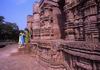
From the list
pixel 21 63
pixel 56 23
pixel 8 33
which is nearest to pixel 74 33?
pixel 56 23

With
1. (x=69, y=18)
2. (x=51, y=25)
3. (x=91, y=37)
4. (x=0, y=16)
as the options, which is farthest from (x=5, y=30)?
(x=91, y=37)

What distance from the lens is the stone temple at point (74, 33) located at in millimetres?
5652

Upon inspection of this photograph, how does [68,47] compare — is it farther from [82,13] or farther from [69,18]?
[69,18]

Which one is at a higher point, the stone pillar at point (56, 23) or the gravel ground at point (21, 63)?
the stone pillar at point (56, 23)

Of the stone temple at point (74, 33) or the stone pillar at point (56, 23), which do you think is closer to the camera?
the stone temple at point (74, 33)

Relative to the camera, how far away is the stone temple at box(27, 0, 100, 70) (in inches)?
223

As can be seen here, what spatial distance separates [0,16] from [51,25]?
28.4 meters

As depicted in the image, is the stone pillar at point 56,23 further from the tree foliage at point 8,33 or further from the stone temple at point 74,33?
the tree foliage at point 8,33

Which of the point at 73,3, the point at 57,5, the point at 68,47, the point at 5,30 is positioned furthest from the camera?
the point at 5,30

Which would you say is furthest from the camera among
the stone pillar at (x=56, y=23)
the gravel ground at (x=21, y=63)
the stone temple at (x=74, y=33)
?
the stone pillar at (x=56, y=23)

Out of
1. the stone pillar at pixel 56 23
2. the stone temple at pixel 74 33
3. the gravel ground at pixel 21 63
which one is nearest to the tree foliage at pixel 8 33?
the gravel ground at pixel 21 63

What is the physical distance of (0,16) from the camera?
3841 centimetres

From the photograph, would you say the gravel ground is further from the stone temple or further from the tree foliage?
the tree foliage

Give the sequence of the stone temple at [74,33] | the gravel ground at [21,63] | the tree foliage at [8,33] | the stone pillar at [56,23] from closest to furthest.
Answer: the stone temple at [74,33] < the gravel ground at [21,63] < the stone pillar at [56,23] < the tree foliage at [8,33]
